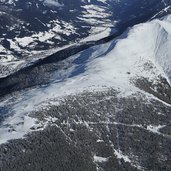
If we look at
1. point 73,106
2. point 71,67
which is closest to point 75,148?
point 73,106

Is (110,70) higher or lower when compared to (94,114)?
higher

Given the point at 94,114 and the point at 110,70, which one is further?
the point at 110,70

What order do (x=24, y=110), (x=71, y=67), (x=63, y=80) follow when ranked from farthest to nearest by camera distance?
1. (x=71, y=67)
2. (x=63, y=80)
3. (x=24, y=110)

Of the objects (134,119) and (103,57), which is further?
(103,57)

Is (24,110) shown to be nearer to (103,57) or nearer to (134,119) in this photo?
(134,119)

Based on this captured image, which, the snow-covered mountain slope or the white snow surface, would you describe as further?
the white snow surface

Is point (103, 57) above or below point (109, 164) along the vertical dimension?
above

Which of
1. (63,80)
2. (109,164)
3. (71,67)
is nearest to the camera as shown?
(109,164)

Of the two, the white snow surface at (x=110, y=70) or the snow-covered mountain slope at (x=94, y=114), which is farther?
the white snow surface at (x=110, y=70)
